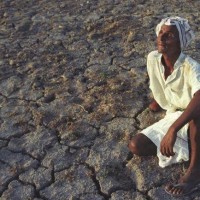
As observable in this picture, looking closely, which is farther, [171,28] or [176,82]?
[176,82]

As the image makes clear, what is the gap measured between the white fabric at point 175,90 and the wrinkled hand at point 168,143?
147 millimetres

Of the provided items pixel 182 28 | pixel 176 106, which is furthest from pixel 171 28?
pixel 176 106

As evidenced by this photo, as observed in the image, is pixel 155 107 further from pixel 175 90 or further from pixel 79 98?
pixel 79 98

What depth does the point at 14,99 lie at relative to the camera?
3.89 meters

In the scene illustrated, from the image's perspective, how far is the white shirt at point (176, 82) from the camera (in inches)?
108

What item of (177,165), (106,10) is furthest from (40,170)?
(106,10)

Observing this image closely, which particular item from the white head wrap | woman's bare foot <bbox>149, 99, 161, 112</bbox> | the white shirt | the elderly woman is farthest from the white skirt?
the white head wrap

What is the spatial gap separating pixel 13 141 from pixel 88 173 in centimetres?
73

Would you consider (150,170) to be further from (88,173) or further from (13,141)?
(13,141)

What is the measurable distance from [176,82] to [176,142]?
1.31 ft

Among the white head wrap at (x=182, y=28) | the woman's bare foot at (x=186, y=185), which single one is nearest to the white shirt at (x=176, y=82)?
the white head wrap at (x=182, y=28)

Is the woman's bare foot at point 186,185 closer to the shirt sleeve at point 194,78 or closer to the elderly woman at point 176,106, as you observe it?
the elderly woman at point 176,106

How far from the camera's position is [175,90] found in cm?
295

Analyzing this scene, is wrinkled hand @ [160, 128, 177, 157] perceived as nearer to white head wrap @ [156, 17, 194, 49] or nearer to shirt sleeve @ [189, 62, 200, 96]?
shirt sleeve @ [189, 62, 200, 96]
